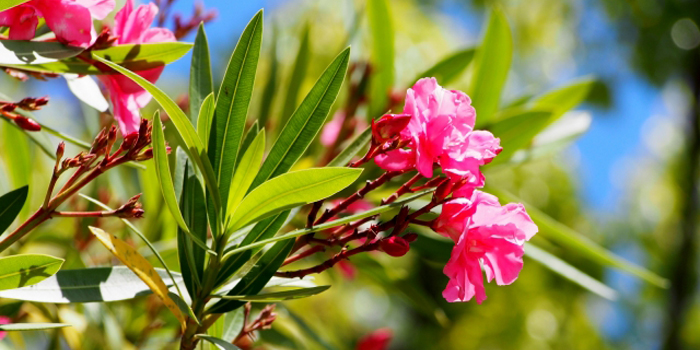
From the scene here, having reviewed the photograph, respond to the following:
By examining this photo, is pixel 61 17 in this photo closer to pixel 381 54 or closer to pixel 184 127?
pixel 184 127

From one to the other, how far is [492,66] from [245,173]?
61cm

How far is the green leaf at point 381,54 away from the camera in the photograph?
1.08 meters

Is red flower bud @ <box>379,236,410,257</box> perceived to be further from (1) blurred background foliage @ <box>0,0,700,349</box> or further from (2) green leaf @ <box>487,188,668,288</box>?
(1) blurred background foliage @ <box>0,0,700,349</box>

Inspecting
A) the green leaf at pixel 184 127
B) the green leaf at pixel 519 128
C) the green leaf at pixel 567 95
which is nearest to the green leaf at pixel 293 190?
the green leaf at pixel 184 127

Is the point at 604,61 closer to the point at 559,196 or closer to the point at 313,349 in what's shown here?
the point at 559,196

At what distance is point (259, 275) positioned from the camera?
1.80 feet

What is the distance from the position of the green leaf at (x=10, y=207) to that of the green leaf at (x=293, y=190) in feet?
0.68

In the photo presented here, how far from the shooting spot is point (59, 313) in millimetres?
922

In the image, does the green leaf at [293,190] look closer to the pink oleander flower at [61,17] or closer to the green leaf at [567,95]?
the pink oleander flower at [61,17]

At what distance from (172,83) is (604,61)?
16.8 ft

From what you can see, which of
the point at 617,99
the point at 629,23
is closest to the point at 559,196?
the point at 617,99

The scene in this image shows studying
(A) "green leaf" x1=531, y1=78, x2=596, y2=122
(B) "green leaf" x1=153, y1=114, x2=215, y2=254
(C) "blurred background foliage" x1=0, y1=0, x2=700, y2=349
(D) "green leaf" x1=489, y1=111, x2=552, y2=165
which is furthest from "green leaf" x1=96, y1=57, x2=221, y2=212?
(C) "blurred background foliage" x1=0, y1=0, x2=700, y2=349

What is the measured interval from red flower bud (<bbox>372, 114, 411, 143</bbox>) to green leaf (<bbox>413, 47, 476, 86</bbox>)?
0.59 m

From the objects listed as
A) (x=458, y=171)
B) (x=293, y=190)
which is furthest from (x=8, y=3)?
(x=458, y=171)
